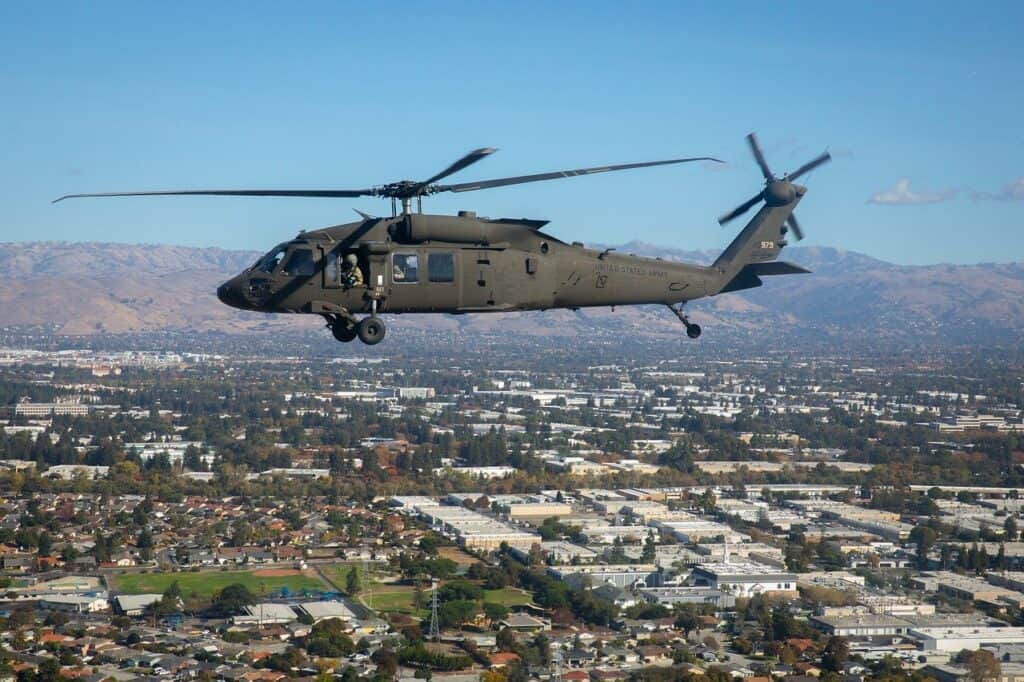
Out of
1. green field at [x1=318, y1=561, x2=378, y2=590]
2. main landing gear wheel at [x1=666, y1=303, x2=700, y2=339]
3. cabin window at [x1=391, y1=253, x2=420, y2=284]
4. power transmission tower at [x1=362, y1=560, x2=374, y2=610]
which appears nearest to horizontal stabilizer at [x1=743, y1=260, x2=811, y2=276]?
main landing gear wheel at [x1=666, y1=303, x2=700, y2=339]

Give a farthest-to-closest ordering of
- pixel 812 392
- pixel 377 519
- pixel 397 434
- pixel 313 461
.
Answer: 1. pixel 812 392
2. pixel 397 434
3. pixel 313 461
4. pixel 377 519

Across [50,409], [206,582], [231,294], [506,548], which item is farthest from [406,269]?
[50,409]

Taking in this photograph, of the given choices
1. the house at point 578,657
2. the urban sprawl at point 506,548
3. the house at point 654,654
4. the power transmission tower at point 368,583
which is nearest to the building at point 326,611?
the urban sprawl at point 506,548

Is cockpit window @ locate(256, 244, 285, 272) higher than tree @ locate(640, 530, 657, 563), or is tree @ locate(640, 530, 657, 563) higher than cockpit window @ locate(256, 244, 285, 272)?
cockpit window @ locate(256, 244, 285, 272)

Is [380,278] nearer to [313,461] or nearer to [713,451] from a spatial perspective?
[313,461]

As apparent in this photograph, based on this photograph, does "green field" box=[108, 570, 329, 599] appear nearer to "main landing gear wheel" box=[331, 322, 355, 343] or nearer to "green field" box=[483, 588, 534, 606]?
"green field" box=[483, 588, 534, 606]

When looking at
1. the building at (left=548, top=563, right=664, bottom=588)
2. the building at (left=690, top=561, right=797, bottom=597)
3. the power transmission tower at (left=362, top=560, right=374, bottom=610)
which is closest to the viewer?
the power transmission tower at (left=362, top=560, right=374, bottom=610)


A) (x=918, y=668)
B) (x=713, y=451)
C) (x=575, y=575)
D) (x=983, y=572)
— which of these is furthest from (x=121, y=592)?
(x=713, y=451)
